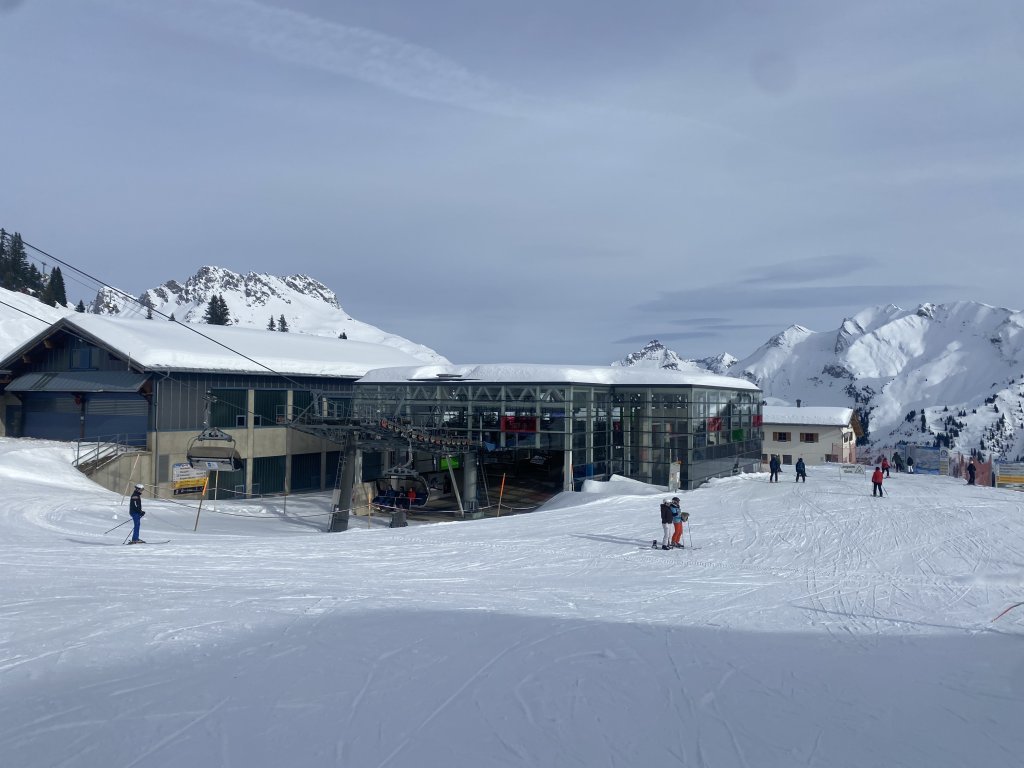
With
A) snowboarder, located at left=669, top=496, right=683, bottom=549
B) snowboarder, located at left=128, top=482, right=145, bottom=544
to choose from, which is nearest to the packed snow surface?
snowboarder, located at left=669, top=496, right=683, bottom=549

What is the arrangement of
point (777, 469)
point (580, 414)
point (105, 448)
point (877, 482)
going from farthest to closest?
point (777, 469) < point (580, 414) < point (105, 448) < point (877, 482)

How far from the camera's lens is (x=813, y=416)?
5350cm

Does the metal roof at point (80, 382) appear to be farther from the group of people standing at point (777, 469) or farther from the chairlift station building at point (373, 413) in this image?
the group of people standing at point (777, 469)

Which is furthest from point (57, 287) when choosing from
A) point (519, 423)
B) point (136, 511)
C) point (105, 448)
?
point (136, 511)

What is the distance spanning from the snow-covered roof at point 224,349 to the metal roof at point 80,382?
129 centimetres

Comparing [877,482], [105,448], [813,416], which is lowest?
[877,482]

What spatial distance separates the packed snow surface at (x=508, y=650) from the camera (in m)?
6.78

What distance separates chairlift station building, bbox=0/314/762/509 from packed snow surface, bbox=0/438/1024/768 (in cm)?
1150

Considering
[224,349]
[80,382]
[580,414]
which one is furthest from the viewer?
[224,349]

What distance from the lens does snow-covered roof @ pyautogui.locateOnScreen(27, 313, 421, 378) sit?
104ft

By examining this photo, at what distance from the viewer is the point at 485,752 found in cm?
654

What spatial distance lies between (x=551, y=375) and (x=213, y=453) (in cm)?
1515

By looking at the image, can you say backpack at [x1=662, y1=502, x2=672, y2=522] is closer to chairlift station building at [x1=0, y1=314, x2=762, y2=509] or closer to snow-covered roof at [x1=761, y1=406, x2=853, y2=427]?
chairlift station building at [x1=0, y1=314, x2=762, y2=509]

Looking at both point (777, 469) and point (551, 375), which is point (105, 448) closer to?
point (551, 375)
